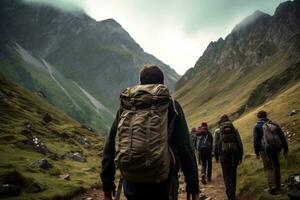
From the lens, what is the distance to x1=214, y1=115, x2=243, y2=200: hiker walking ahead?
14.0m

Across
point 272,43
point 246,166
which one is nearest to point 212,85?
point 272,43

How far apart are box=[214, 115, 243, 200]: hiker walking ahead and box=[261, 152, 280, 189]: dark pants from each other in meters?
1.18

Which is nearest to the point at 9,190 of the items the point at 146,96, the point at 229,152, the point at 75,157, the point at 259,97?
the point at 229,152

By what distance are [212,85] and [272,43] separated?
37.1 m

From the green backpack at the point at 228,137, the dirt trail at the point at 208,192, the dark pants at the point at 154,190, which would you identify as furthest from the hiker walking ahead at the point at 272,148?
the dark pants at the point at 154,190

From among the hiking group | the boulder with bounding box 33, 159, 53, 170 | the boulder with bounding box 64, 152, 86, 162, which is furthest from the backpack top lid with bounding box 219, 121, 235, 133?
the boulder with bounding box 64, 152, 86, 162

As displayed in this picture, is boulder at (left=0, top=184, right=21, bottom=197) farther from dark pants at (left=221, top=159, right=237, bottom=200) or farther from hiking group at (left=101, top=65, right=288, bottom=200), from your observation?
hiking group at (left=101, top=65, right=288, bottom=200)

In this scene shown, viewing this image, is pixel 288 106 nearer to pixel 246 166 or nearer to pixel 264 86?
pixel 246 166

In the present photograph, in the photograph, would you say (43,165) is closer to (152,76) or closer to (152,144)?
(152,76)

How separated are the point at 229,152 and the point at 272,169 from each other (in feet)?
6.16

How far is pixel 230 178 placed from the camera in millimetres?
14086

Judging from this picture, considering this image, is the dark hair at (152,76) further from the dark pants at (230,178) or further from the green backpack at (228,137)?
the dark pants at (230,178)

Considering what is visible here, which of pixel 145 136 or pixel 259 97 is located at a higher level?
pixel 259 97

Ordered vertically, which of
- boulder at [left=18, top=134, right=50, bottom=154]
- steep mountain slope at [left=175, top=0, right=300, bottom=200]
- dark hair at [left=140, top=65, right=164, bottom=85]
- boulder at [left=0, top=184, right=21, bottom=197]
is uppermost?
steep mountain slope at [left=175, top=0, right=300, bottom=200]
